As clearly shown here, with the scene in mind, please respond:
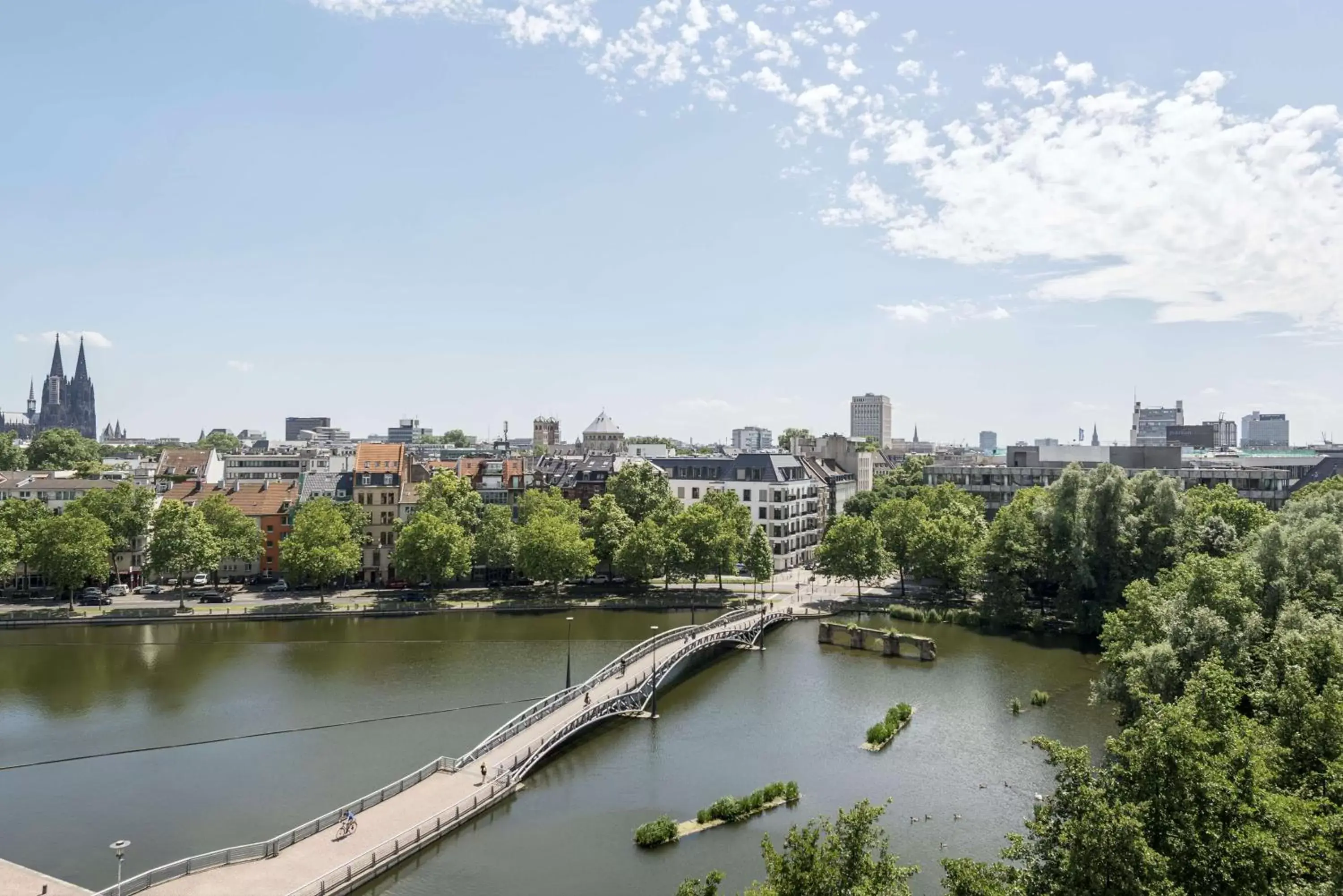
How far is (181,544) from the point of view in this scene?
8600 centimetres

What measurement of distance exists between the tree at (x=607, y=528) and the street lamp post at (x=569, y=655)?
13.1 m

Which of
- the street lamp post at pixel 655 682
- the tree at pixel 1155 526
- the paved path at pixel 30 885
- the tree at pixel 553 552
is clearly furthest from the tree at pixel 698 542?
the paved path at pixel 30 885

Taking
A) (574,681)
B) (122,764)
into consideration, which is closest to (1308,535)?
(574,681)

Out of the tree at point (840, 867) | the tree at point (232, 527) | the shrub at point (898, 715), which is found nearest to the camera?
the tree at point (840, 867)

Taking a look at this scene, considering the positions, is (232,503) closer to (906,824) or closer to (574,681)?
(574,681)

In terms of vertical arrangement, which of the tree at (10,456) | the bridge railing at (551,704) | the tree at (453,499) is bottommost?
the bridge railing at (551,704)

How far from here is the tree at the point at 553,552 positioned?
87812 millimetres

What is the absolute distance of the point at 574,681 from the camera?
60250 mm

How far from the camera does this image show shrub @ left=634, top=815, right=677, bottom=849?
1446 inches

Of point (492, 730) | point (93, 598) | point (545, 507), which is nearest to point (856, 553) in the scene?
point (545, 507)

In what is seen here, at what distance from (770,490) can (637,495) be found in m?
18.4

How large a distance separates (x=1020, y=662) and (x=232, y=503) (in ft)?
280

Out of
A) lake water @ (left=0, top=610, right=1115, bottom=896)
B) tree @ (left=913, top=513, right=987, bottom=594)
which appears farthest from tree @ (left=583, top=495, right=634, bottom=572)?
tree @ (left=913, top=513, right=987, bottom=594)

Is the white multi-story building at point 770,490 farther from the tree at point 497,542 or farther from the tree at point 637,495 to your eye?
the tree at point 497,542
